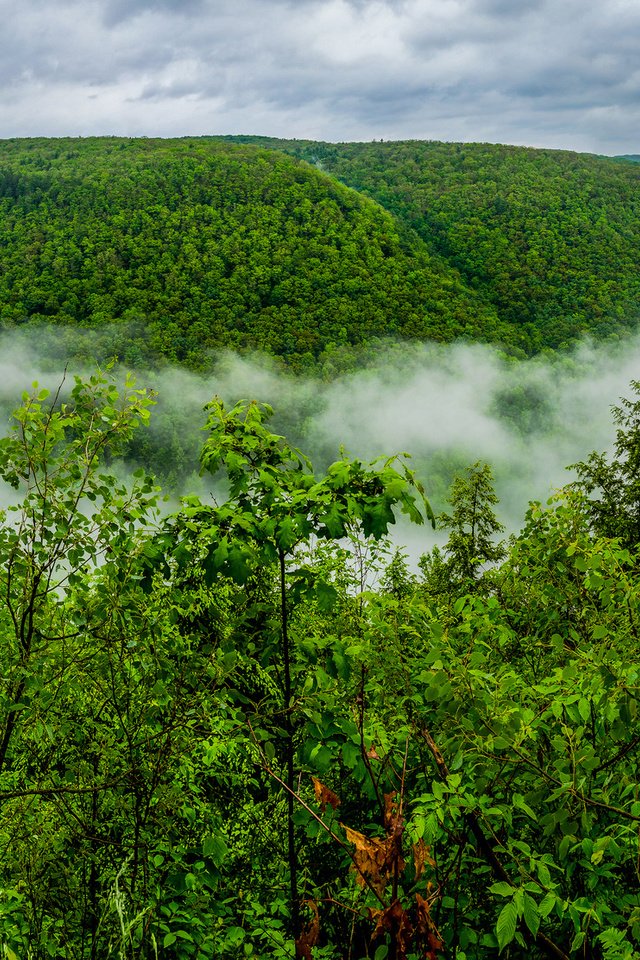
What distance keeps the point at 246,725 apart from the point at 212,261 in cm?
15283

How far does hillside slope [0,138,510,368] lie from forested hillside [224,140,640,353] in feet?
26.6

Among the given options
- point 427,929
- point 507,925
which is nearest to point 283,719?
point 507,925

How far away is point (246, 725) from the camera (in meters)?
2.83

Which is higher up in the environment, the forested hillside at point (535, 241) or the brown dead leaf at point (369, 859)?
the forested hillside at point (535, 241)

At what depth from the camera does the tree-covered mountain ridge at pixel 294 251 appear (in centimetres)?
14038

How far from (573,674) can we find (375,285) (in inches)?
6007

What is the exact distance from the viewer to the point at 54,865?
326 centimetres

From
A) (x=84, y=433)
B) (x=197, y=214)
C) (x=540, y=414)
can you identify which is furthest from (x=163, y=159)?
(x=84, y=433)

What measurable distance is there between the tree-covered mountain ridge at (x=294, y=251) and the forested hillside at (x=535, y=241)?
16.8 inches

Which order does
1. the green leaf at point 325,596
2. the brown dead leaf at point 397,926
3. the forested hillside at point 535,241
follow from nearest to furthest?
the brown dead leaf at point 397,926 < the green leaf at point 325,596 < the forested hillside at point 535,241

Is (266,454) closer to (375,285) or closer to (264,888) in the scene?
(264,888)

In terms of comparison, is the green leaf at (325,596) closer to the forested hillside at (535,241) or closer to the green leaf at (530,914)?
the green leaf at (530,914)

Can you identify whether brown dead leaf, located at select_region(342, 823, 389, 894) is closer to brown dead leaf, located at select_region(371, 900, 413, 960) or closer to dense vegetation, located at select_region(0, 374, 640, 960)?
brown dead leaf, located at select_region(371, 900, 413, 960)

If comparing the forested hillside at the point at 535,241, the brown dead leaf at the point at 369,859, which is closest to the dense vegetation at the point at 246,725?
the brown dead leaf at the point at 369,859
